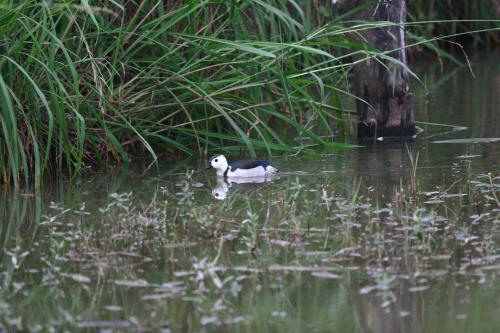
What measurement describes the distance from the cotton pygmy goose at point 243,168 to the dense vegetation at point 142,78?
10.4 inches

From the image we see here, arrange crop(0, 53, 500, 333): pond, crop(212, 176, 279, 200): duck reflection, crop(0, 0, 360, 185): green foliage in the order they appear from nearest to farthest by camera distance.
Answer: crop(0, 53, 500, 333): pond, crop(0, 0, 360, 185): green foliage, crop(212, 176, 279, 200): duck reflection

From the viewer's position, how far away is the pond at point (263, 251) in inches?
197

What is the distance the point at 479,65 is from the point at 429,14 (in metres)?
1.15

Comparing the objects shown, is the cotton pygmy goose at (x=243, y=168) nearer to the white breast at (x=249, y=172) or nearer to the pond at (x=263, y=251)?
the white breast at (x=249, y=172)

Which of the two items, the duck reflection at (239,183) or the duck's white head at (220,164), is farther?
the duck's white head at (220,164)

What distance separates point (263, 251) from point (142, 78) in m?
3.08

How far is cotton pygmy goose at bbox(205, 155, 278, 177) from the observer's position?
831 centimetres

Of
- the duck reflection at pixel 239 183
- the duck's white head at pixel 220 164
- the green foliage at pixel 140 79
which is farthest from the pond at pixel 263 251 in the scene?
the green foliage at pixel 140 79

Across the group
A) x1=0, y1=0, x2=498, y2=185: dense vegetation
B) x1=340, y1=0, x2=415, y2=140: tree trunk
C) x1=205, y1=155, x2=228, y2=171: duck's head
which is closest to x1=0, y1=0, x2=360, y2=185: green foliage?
x1=0, y1=0, x2=498, y2=185: dense vegetation

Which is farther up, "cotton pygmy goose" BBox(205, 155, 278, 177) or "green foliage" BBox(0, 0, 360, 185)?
"green foliage" BBox(0, 0, 360, 185)

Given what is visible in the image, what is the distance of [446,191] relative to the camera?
730 cm

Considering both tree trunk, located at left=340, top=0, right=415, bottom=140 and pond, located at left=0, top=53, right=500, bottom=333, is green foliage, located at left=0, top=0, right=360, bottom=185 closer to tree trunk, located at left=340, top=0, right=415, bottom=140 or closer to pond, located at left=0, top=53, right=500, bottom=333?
pond, located at left=0, top=53, right=500, bottom=333

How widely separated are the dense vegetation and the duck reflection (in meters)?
0.35

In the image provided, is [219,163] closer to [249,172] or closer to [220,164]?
[220,164]
